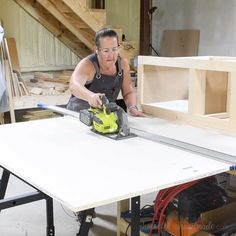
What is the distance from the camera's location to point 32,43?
215 inches

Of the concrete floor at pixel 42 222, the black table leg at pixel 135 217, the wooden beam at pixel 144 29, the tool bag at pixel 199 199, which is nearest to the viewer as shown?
the black table leg at pixel 135 217

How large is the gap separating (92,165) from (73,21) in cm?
352

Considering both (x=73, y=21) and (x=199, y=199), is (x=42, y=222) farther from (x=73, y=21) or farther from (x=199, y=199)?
(x=73, y=21)

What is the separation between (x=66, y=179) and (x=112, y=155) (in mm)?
360

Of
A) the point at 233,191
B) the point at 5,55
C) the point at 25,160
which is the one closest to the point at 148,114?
the point at 233,191

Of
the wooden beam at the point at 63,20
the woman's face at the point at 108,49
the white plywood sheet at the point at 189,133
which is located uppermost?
the wooden beam at the point at 63,20

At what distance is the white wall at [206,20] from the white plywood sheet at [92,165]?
126 inches

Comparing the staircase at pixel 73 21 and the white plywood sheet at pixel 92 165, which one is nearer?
the white plywood sheet at pixel 92 165

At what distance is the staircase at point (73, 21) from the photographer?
14.9 feet

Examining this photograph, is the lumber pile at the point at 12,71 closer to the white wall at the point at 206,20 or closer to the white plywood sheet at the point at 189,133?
the white wall at the point at 206,20

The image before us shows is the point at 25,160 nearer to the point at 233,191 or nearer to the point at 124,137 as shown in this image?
the point at 124,137

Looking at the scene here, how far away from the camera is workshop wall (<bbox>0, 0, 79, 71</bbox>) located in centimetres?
524

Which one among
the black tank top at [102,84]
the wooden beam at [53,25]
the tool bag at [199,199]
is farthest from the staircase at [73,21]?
the tool bag at [199,199]

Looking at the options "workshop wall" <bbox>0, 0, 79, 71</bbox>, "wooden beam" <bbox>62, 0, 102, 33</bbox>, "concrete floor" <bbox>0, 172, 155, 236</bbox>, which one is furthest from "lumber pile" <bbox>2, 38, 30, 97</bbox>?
"concrete floor" <bbox>0, 172, 155, 236</bbox>
